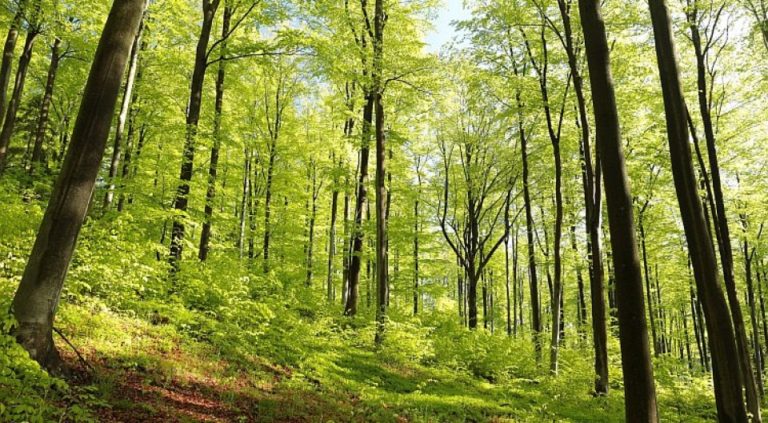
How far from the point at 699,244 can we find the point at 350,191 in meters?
13.4

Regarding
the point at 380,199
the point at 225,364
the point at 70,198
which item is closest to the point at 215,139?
the point at 380,199

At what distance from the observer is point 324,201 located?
30.5 m

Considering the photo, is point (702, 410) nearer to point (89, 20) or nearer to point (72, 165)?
point (72, 165)

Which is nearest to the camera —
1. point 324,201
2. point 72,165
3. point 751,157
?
point 72,165

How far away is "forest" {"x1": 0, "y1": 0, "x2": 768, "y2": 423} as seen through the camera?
528cm

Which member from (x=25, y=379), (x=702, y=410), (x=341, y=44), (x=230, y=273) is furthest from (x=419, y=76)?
(x=702, y=410)

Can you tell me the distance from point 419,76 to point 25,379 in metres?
12.9

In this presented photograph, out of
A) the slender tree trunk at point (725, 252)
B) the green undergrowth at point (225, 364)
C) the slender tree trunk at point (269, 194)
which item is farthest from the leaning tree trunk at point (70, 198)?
the slender tree trunk at point (269, 194)

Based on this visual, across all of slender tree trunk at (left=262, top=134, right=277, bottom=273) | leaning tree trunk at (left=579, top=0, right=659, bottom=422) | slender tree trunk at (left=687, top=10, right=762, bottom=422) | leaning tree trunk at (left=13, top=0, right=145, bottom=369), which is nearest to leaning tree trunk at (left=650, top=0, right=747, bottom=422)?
leaning tree trunk at (left=579, top=0, right=659, bottom=422)

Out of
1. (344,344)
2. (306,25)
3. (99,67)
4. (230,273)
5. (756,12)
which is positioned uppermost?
(756,12)

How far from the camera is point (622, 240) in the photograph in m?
4.80

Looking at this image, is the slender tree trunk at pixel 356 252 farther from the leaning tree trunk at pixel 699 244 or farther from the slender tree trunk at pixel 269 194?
the leaning tree trunk at pixel 699 244

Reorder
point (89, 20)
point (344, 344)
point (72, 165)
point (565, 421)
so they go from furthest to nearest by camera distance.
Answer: point (89, 20) → point (344, 344) → point (565, 421) → point (72, 165)

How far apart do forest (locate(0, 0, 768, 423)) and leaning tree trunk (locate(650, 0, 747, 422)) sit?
0.12ft
